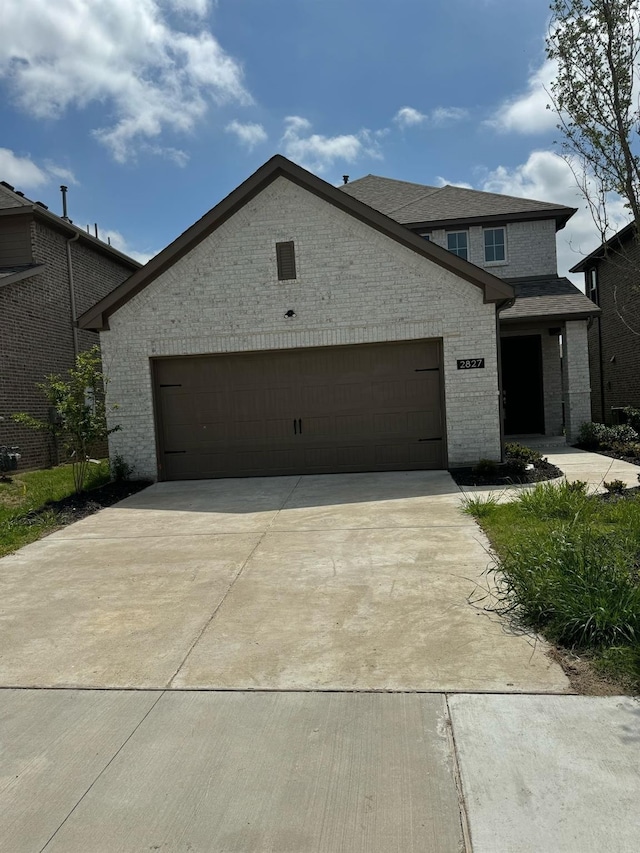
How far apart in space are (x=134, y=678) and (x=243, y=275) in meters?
9.14

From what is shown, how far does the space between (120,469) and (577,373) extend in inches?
417

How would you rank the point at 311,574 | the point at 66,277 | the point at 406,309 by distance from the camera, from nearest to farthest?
the point at 311,574
the point at 406,309
the point at 66,277

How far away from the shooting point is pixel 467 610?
4.90 metres

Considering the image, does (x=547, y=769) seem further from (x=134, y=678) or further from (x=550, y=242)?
(x=550, y=242)

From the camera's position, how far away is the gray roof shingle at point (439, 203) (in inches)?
699

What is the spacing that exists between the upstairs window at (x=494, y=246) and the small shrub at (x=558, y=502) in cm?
1128

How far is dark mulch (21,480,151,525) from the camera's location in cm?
935

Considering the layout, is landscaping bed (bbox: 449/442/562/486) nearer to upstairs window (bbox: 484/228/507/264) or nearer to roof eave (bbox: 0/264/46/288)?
upstairs window (bbox: 484/228/507/264)

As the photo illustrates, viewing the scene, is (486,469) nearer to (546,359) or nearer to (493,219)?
(546,359)

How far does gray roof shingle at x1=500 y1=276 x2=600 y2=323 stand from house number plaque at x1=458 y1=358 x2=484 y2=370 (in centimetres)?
390

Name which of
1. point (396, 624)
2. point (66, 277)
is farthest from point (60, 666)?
point (66, 277)

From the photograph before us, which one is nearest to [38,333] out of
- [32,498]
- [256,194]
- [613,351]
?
[32,498]

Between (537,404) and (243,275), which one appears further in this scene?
(537,404)

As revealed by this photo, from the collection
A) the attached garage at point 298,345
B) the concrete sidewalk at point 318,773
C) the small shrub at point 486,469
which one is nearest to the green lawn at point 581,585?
the concrete sidewalk at point 318,773
